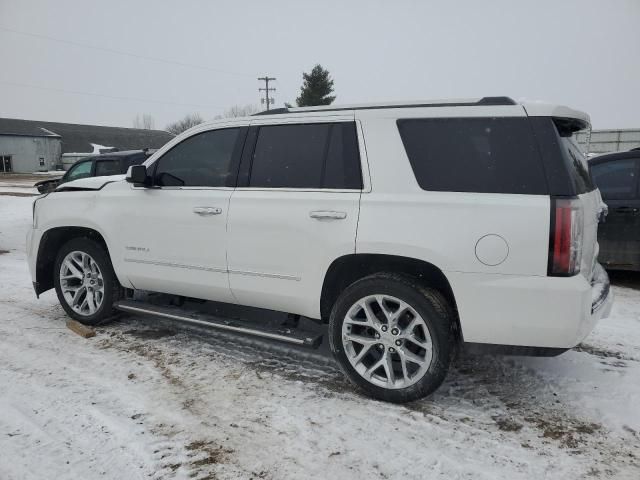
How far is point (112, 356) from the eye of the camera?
12.9 feet

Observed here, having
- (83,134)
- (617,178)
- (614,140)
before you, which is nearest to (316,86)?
(614,140)

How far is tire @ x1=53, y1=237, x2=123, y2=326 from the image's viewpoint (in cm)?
445

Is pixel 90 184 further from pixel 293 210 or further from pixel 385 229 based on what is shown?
pixel 385 229

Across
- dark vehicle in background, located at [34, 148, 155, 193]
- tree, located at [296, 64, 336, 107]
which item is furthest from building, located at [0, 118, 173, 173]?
dark vehicle in background, located at [34, 148, 155, 193]

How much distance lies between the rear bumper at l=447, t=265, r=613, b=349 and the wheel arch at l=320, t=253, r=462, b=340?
0.49 ft

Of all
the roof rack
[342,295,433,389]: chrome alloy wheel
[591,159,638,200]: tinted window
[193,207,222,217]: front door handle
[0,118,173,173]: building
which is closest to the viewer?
the roof rack

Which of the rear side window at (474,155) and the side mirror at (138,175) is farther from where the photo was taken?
the side mirror at (138,175)

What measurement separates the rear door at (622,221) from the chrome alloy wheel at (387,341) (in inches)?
166

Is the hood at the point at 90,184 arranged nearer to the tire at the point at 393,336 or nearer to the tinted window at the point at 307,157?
the tinted window at the point at 307,157

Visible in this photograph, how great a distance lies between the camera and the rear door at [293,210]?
10.7 ft

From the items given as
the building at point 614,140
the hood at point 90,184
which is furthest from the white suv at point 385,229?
the building at point 614,140

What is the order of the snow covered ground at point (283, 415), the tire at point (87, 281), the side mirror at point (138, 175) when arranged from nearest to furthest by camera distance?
the snow covered ground at point (283, 415), the side mirror at point (138, 175), the tire at point (87, 281)

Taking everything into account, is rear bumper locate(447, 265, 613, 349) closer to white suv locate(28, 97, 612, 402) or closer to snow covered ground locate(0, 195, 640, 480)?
white suv locate(28, 97, 612, 402)

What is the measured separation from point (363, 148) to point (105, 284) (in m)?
2.81
